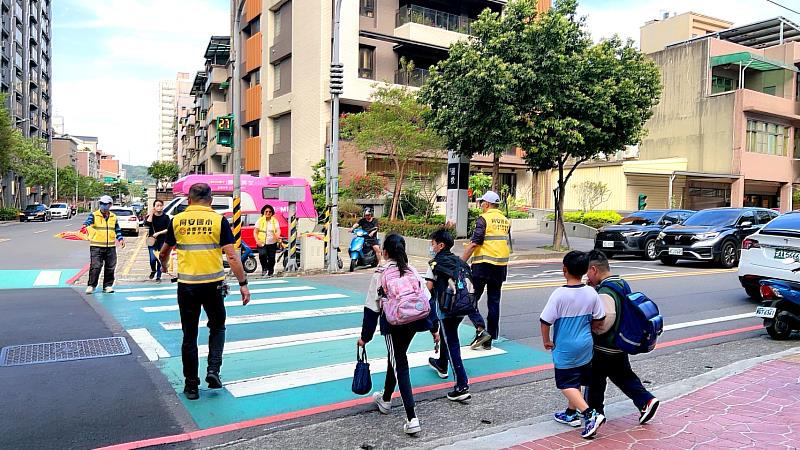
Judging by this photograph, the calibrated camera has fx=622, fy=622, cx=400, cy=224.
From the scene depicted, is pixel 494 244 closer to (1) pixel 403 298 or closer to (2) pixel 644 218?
(1) pixel 403 298

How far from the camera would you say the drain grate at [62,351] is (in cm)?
679

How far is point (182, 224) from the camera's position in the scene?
568 centimetres

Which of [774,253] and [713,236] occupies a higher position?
[774,253]

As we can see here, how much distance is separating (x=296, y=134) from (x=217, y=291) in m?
29.0

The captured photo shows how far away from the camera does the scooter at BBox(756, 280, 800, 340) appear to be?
7941 mm

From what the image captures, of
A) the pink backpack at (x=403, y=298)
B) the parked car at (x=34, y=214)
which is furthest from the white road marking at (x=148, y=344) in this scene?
the parked car at (x=34, y=214)

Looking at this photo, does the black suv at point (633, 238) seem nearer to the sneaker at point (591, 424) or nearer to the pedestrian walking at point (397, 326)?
the sneaker at point (591, 424)

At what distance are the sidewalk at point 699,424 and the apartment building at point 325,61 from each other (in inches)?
983

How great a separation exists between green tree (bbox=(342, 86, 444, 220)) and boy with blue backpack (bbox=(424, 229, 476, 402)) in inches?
796

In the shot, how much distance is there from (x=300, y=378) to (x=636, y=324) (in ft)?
11.1

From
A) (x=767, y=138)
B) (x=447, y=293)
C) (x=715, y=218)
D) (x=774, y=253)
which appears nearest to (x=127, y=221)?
(x=715, y=218)

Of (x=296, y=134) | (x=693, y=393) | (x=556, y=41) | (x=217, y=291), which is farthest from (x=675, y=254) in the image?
(x=296, y=134)

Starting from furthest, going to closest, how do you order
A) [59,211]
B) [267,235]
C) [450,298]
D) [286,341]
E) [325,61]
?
[59,211] → [325,61] → [267,235] → [286,341] → [450,298]

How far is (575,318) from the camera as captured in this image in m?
4.56
